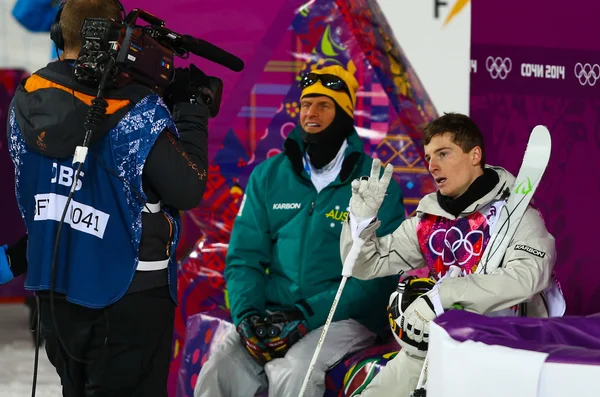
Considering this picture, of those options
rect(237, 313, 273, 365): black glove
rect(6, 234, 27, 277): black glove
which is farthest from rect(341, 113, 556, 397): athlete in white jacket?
rect(6, 234, 27, 277): black glove

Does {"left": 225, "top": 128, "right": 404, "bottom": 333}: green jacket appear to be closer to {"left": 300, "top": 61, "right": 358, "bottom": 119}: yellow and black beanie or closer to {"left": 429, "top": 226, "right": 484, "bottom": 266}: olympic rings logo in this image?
{"left": 300, "top": 61, "right": 358, "bottom": 119}: yellow and black beanie

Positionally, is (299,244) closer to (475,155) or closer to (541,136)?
(475,155)

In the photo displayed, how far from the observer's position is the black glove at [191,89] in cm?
268

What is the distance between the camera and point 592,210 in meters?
3.67

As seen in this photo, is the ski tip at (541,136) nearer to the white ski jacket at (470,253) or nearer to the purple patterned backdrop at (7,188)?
the white ski jacket at (470,253)

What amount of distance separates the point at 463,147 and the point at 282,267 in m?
0.88

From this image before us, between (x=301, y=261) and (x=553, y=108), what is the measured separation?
105 cm

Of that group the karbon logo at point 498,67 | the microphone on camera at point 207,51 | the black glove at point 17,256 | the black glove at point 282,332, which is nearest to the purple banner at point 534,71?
the karbon logo at point 498,67

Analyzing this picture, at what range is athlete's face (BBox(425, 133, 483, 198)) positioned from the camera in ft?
10.2

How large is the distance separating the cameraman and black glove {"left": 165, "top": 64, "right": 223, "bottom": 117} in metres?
0.11

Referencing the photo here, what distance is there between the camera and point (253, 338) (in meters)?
3.51

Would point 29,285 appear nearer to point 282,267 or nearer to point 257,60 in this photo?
point 282,267

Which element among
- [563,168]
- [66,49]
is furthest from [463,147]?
[66,49]

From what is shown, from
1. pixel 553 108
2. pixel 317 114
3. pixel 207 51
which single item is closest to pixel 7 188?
pixel 317 114
